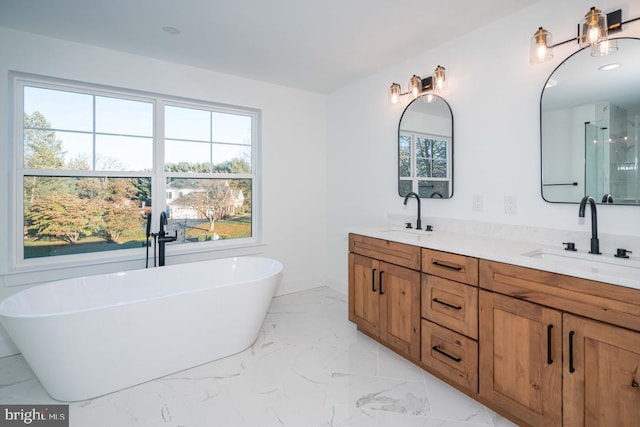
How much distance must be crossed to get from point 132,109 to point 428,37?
278 centimetres

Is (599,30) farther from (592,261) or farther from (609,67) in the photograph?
(592,261)

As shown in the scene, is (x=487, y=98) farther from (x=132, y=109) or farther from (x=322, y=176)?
(x=132, y=109)

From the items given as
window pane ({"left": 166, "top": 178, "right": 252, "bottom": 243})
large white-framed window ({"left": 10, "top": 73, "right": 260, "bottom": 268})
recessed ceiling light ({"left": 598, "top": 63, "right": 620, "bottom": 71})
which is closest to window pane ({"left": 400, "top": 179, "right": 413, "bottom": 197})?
recessed ceiling light ({"left": 598, "top": 63, "right": 620, "bottom": 71})

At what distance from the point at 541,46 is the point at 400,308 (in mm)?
1956

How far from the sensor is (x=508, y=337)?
1722 millimetres

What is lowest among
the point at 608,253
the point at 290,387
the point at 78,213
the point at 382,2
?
the point at 290,387

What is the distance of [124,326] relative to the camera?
198cm

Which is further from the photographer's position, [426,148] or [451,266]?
[426,148]

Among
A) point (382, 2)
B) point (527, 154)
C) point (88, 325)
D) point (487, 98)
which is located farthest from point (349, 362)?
point (382, 2)

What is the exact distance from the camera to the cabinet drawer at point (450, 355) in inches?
75.3

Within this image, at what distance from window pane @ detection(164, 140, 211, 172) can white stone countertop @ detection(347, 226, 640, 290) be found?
2151 mm

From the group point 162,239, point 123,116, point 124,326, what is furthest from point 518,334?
point 123,116

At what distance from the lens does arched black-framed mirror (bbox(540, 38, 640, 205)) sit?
5.74 ft

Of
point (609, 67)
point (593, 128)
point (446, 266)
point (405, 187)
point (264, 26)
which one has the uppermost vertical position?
point (264, 26)
